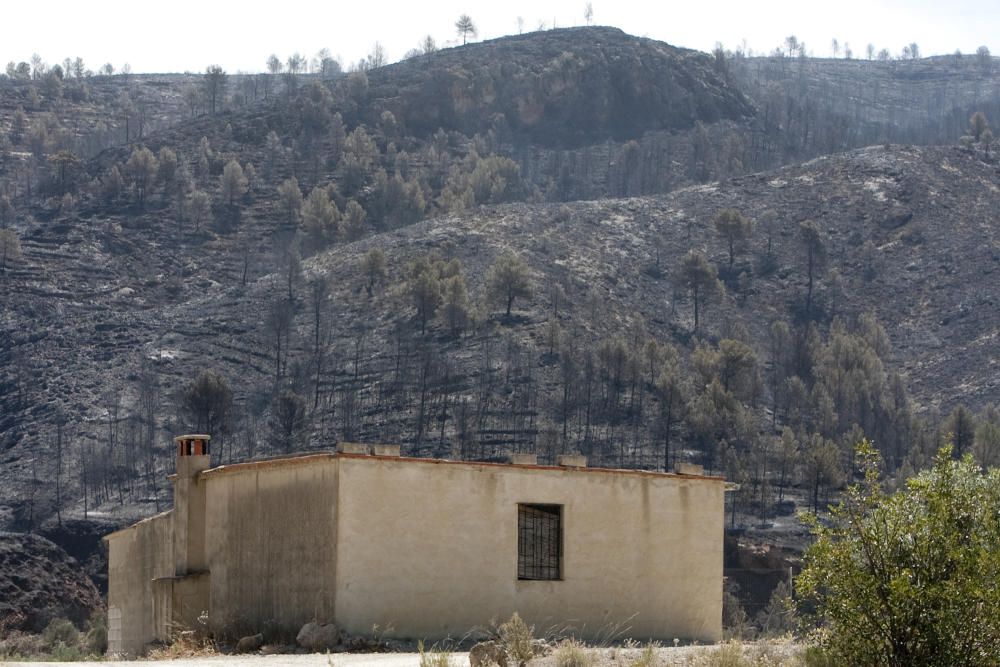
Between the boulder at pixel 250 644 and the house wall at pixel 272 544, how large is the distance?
61 centimetres

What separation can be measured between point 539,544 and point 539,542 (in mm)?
39

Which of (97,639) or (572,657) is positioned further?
(97,639)

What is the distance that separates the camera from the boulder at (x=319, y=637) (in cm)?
2581

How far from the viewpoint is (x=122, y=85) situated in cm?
18850

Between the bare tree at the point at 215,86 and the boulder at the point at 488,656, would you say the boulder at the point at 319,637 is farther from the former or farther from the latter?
the bare tree at the point at 215,86

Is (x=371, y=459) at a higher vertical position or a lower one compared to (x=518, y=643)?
higher

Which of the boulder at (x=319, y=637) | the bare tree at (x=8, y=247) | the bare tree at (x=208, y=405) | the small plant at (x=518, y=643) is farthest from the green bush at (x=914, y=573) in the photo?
the bare tree at (x=8, y=247)

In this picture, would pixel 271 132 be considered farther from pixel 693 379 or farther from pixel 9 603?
pixel 9 603

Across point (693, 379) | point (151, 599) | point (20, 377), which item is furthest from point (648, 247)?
point (151, 599)

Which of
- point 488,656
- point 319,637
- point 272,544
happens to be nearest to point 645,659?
point 488,656

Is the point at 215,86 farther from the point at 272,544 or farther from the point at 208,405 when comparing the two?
the point at 272,544

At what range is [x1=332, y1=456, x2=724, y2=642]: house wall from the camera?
27.2 metres

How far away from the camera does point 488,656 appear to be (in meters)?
20.6

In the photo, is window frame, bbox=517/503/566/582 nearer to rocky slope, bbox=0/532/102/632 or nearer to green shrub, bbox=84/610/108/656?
green shrub, bbox=84/610/108/656
